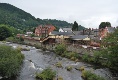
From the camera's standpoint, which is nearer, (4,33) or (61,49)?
(61,49)

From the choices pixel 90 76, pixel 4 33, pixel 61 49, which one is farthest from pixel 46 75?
pixel 4 33

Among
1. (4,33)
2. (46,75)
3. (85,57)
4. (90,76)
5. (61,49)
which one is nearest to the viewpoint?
(46,75)

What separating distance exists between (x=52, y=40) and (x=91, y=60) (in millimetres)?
20197

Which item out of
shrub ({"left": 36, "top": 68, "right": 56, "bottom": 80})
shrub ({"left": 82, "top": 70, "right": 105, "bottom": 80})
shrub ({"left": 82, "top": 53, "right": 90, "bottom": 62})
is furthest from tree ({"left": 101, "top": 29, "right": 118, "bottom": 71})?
shrub ({"left": 36, "top": 68, "right": 56, "bottom": 80})

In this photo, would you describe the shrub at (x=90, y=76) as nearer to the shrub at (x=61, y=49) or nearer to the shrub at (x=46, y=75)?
the shrub at (x=46, y=75)

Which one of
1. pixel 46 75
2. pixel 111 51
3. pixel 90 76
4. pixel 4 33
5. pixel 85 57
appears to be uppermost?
pixel 4 33

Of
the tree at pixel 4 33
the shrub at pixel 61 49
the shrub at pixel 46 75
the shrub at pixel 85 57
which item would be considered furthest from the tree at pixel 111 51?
the tree at pixel 4 33

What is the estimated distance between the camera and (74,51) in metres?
41.0

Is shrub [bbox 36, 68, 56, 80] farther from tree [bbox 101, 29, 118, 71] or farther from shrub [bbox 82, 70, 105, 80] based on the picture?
tree [bbox 101, 29, 118, 71]

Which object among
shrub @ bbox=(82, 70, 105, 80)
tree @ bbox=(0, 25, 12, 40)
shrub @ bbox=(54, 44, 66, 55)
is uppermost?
tree @ bbox=(0, 25, 12, 40)

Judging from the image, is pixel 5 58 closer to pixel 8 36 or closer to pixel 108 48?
pixel 108 48

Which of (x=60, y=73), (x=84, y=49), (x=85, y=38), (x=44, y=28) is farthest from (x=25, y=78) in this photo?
(x=44, y=28)

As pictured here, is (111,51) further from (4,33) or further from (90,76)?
(4,33)

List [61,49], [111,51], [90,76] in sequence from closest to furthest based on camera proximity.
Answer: [90,76] → [111,51] → [61,49]
